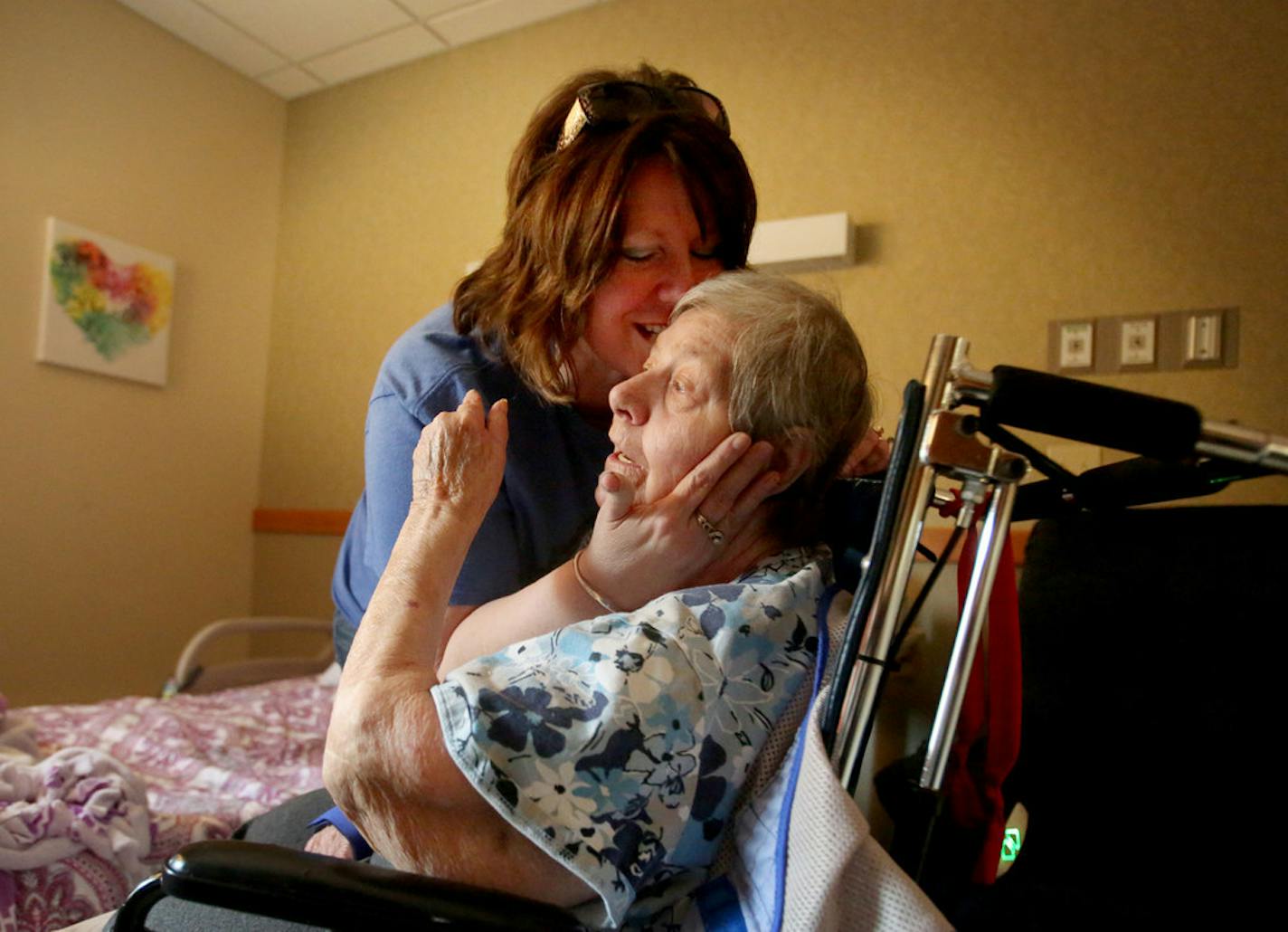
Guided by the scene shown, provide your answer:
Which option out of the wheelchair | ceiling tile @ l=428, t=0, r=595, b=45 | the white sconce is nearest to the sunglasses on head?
the wheelchair

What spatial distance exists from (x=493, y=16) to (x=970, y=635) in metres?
3.05

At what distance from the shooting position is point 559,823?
70 cm

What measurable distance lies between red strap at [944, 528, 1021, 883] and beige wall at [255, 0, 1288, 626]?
1050mm

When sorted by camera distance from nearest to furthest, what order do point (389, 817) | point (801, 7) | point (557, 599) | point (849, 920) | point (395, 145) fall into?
point (849, 920)
point (389, 817)
point (557, 599)
point (801, 7)
point (395, 145)

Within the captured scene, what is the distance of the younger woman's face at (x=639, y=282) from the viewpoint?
131cm

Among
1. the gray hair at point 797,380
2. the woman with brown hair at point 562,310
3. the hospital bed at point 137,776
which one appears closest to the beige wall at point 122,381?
the hospital bed at point 137,776

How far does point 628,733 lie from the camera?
0.73 m

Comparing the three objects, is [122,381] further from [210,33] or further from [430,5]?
[430,5]

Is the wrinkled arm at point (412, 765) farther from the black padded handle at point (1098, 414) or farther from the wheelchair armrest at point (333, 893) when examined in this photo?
the black padded handle at point (1098, 414)

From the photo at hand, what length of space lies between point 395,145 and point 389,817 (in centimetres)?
316

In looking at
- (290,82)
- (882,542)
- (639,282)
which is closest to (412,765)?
(882,542)

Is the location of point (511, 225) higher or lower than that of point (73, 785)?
higher

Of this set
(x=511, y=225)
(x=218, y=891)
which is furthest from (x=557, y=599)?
(x=511, y=225)

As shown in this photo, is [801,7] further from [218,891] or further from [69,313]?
[218,891]
